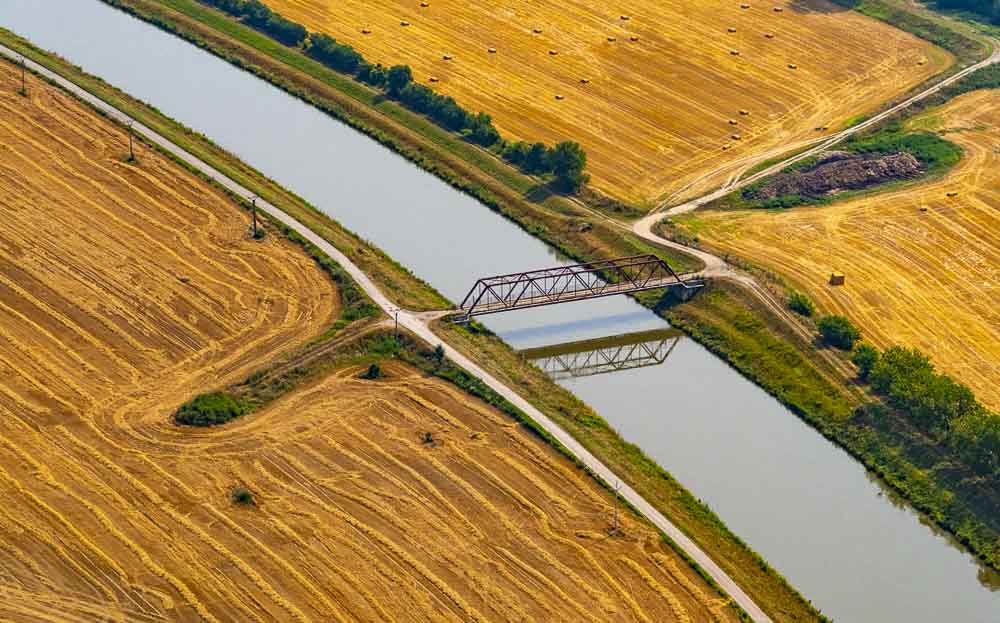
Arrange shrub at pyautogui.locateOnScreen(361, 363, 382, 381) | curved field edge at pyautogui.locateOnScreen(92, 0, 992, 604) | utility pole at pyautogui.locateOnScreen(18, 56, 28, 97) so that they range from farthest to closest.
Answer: utility pole at pyautogui.locateOnScreen(18, 56, 28, 97) < curved field edge at pyautogui.locateOnScreen(92, 0, 992, 604) < shrub at pyautogui.locateOnScreen(361, 363, 382, 381)

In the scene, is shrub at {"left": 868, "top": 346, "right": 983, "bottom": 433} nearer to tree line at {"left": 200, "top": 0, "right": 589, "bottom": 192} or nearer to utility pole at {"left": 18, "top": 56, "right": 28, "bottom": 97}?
tree line at {"left": 200, "top": 0, "right": 589, "bottom": 192}

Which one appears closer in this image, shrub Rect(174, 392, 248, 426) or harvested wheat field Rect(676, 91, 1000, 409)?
shrub Rect(174, 392, 248, 426)

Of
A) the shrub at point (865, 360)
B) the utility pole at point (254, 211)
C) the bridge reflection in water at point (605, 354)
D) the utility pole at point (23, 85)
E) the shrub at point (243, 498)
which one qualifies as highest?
the shrub at point (865, 360)

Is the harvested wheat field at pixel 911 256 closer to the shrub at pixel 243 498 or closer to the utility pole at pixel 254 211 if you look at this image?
the utility pole at pixel 254 211

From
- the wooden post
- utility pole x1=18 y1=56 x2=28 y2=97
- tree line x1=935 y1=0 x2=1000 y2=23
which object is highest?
tree line x1=935 y1=0 x2=1000 y2=23

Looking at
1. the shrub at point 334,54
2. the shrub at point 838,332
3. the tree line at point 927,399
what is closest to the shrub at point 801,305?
the shrub at point 838,332

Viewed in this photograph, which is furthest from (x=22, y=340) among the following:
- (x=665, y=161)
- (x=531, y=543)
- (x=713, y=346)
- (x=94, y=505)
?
(x=665, y=161)

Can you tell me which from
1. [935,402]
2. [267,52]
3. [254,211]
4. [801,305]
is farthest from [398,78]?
[935,402]

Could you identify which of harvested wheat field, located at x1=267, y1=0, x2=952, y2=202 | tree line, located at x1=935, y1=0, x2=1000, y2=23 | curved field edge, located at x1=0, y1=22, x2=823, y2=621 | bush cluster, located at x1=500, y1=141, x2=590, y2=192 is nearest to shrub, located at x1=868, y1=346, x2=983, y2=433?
curved field edge, located at x1=0, y1=22, x2=823, y2=621
